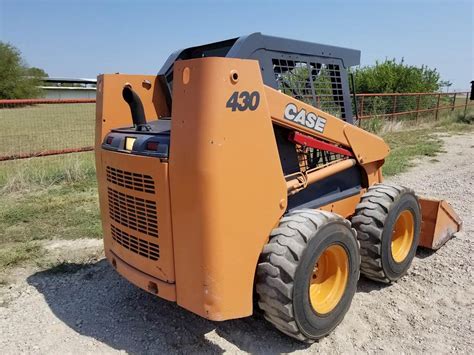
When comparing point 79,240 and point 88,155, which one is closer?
point 79,240

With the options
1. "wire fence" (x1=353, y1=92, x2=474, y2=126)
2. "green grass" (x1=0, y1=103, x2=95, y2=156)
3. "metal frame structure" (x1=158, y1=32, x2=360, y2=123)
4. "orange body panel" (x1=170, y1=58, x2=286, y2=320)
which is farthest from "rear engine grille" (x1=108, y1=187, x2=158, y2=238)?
"wire fence" (x1=353, y1=92, x2=474, y2=126)

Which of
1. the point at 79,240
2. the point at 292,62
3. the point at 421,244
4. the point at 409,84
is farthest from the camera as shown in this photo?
the point at 409,84

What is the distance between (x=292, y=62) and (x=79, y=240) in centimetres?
314

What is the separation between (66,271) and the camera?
4223 millimetres

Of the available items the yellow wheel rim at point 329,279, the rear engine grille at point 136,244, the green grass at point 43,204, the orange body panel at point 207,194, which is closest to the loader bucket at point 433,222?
the yellow wheel rim at point 329,279

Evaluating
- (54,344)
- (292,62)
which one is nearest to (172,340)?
(54,344)

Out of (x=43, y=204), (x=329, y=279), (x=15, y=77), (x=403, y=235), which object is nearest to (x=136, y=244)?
(x=329, y=279)

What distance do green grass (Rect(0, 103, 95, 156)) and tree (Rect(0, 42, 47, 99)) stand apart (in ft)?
145

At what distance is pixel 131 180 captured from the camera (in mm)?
2848

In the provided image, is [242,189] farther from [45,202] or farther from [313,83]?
[45,202]

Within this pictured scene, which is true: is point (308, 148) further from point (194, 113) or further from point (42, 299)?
point (42, 299)

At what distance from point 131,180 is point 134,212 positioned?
22cm

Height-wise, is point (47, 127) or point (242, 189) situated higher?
point (242, 189)

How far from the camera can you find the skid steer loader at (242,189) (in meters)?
2.47
